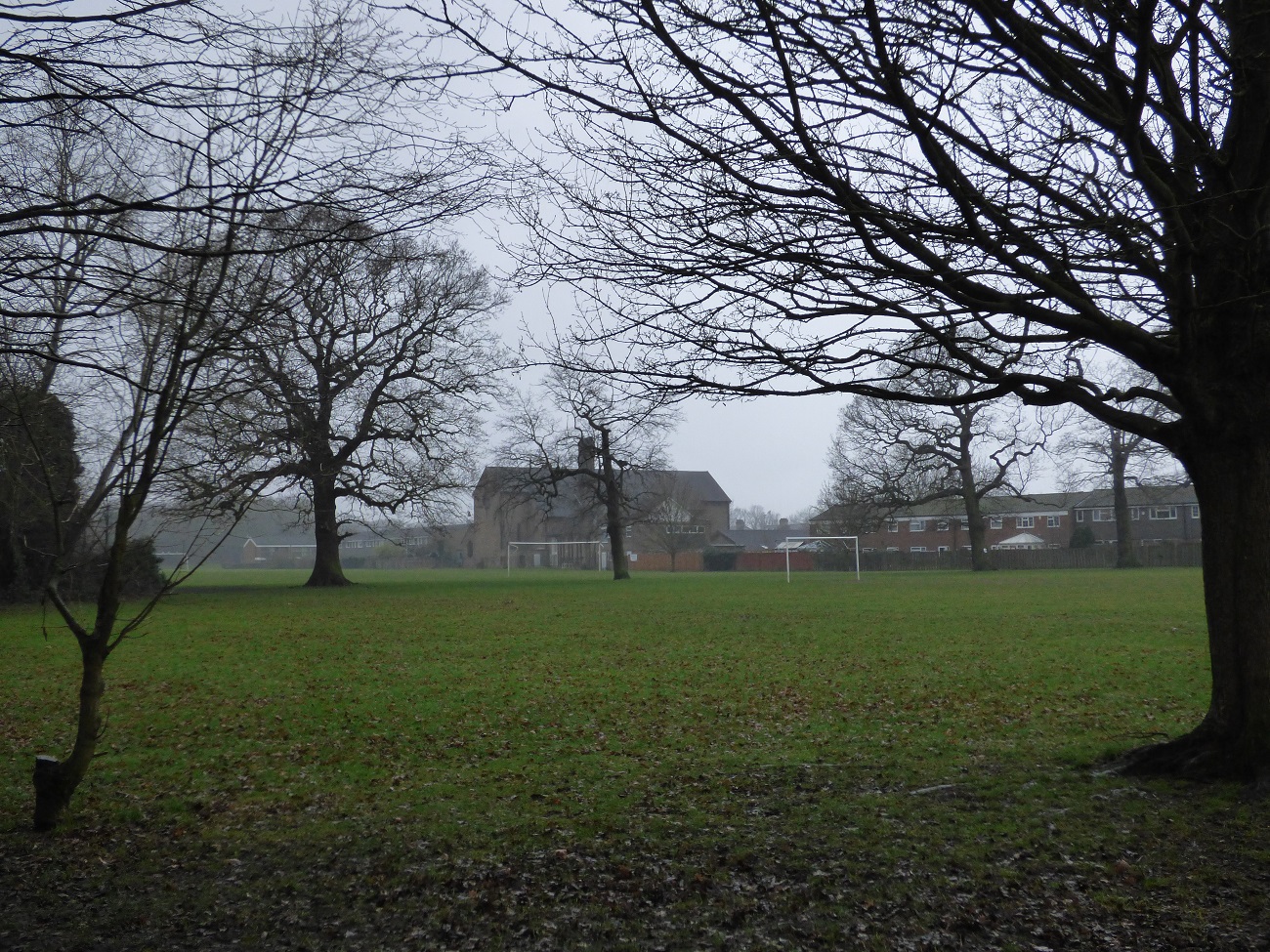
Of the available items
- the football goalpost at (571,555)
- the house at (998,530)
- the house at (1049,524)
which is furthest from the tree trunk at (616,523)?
the house at (998,530)

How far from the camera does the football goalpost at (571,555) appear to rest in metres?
69.6

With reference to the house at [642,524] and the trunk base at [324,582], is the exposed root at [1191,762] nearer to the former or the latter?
the trunk base at [324,582]

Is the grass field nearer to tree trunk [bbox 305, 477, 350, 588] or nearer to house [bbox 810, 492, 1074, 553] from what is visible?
tree trunk [bbox 305, 477, 350, 588]

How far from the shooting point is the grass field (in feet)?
14.1

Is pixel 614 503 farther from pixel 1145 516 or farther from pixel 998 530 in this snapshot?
pixel 1145 516

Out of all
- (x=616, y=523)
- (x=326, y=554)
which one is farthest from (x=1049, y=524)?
(x=326, y=554)

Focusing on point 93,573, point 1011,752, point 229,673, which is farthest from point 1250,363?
point 93,573

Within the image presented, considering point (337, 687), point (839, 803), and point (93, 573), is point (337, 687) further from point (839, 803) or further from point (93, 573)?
point (93, 573)

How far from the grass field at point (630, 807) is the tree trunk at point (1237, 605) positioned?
1.25 ft

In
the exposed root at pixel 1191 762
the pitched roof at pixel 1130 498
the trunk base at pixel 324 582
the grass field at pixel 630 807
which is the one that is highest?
the pitched roof at pixel 1130 498

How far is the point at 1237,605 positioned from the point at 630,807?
392 centimetres

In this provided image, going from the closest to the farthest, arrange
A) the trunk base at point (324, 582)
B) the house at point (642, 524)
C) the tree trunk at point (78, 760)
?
1. the tree trunk at point (78, 760)
2. the trunk base at point (324, 582)
3. the house at point (642, 524)

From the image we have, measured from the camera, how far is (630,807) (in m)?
6.27

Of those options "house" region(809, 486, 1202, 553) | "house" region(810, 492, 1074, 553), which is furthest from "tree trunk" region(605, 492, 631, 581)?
"house" region(810, 492, 1074, 553)
